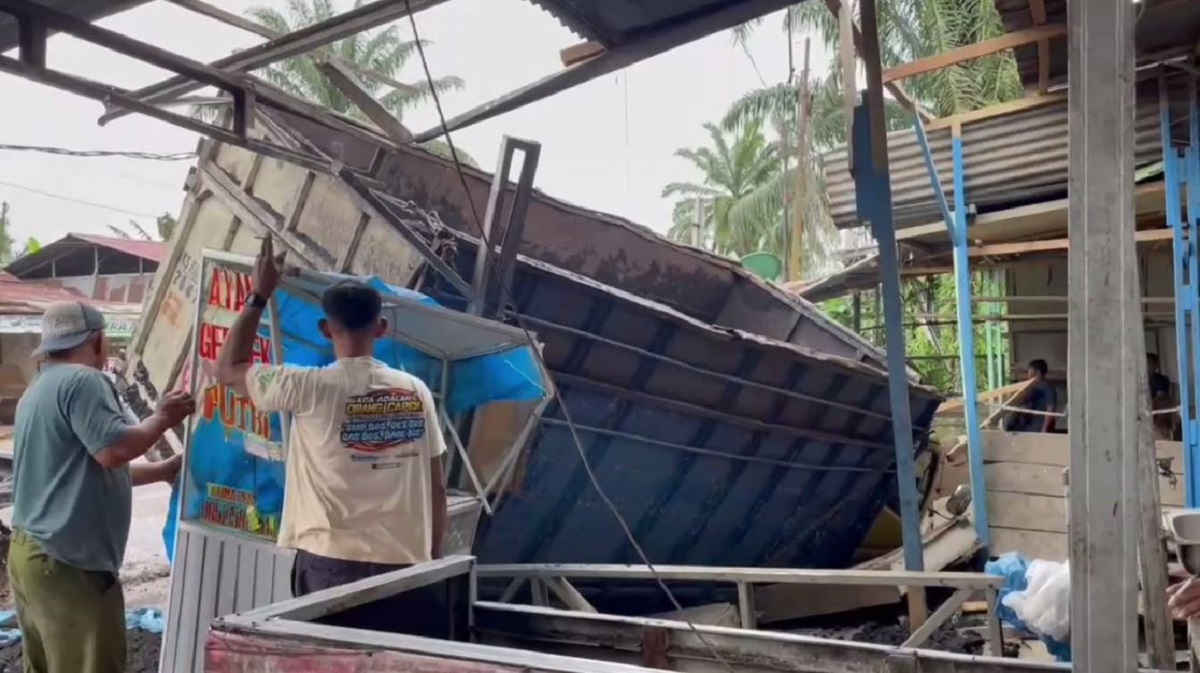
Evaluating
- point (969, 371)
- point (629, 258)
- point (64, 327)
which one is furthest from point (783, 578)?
point (629, 258)

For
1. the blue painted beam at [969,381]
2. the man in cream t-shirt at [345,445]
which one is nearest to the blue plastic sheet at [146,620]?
the man in cream t-shirt at [345,445]

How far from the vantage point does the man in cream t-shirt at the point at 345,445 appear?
103 inches

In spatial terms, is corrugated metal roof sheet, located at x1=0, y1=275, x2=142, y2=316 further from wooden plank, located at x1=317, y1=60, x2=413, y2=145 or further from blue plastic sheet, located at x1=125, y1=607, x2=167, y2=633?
wooden plank, located at x1=317, y1=60, x2=413, y2=145

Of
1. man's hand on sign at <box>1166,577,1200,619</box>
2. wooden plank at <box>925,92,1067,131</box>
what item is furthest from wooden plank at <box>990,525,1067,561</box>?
man's hand on sign at <box>1166,577,1200,619</box>

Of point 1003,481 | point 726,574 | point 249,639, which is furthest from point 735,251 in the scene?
point 249,639

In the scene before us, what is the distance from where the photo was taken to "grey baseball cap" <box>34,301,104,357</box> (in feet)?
9.70

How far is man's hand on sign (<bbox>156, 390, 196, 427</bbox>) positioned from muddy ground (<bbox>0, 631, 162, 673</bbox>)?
2.02 m

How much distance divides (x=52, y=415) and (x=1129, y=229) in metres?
2.91

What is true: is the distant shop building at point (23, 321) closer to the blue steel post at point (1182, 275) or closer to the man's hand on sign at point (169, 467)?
the man's hand on sign at point (169, 467)

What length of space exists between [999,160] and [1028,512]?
218 centimetres

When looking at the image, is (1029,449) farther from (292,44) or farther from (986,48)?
(292,44)

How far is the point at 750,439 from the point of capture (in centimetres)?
582

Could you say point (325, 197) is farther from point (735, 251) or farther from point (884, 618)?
point (735, 251)

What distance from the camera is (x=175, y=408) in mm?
2885
